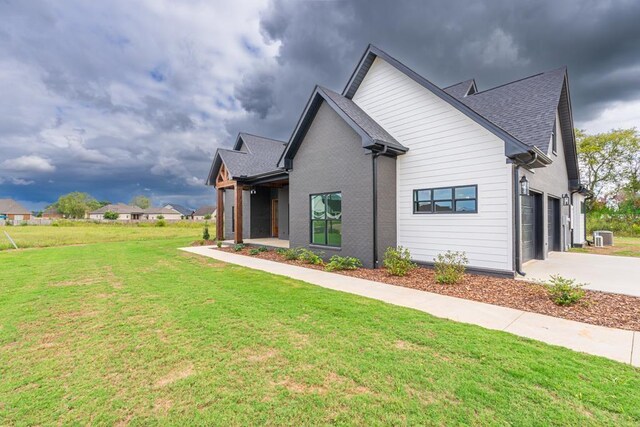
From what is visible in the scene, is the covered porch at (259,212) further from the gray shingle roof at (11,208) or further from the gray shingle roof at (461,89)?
the gray shingle roof at (11,208)

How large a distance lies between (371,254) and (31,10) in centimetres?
1444

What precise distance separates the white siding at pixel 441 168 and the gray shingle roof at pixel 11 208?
106m

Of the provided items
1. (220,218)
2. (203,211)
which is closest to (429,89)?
(220,218)

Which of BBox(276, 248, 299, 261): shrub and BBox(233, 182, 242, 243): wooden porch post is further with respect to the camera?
BBox(233, 182, 242, 243): wooden porch post

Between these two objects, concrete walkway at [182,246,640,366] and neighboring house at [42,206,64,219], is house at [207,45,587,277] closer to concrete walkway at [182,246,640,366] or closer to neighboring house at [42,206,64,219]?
concrete walkway at [182,246,640,366]

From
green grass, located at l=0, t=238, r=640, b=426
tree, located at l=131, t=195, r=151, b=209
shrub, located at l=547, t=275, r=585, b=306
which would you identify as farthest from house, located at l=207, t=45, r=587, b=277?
tree, located at l=131, t=195, r=151, b=209

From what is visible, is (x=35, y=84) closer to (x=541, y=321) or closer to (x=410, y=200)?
(x=410, y=200)

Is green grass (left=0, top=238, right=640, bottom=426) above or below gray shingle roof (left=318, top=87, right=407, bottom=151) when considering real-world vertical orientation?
below

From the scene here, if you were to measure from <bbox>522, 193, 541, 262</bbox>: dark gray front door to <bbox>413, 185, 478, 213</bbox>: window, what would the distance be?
2.28m

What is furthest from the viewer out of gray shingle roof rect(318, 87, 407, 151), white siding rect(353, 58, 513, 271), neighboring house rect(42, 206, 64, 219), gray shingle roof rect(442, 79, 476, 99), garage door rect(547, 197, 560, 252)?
neighboring house rect(42, 206, 64, 219)

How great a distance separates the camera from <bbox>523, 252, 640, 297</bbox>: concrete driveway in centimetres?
635

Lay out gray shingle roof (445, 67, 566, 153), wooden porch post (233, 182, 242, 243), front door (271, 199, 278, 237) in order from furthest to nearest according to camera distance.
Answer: front door (271, 199, 278, 237) < wooden porch post (233, 182, 242, 243) < gray shingle roof (445, 67, 566, 153)

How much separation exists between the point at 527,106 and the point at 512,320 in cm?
782

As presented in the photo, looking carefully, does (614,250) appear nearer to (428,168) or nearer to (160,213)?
(428,168)
